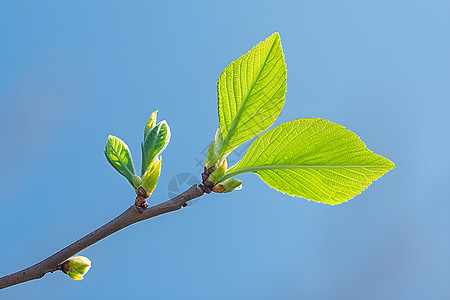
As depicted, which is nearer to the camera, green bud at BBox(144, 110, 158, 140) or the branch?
the branch

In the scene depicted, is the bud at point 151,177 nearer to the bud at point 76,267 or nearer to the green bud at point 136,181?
the green bud at point 136,181

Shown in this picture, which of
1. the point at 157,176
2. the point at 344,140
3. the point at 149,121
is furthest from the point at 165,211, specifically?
the point at 344,140

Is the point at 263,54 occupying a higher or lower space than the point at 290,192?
higher

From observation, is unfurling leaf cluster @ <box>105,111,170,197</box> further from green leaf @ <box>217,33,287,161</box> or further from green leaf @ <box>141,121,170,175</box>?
green leaf @ <box>217,33,287,161</box>

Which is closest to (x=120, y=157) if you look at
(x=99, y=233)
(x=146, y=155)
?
(x=146, y=155)

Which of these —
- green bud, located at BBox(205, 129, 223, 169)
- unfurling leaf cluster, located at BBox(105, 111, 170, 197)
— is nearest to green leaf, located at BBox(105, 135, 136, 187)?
unfurling leaf cluster, located at BBox(105, 111, 170, 197)

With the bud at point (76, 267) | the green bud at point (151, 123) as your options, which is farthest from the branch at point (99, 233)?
the green bud at point (151, 123)

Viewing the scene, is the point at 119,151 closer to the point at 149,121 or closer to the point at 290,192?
the point at 149,121
